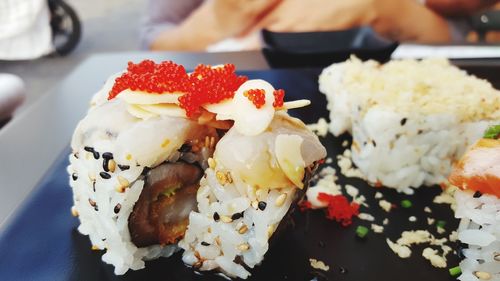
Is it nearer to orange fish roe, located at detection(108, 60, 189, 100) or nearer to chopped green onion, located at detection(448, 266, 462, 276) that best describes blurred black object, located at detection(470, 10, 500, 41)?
chopped green onion, located at detection(448, 266, 462, 276)

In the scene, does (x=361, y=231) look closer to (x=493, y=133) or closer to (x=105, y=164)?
(x=493, y=133)

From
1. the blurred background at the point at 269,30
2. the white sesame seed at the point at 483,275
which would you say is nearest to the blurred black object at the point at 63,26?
the blurred background at the point at 269,30

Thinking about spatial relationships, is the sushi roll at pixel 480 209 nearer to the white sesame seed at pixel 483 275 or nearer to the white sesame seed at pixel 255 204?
the white sesame seed at pixel 483 275

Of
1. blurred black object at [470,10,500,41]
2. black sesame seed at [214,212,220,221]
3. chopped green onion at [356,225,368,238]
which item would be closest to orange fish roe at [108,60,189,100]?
black sesame seed at [214,212,220,221]

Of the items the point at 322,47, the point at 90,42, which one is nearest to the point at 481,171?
the point at 322,47

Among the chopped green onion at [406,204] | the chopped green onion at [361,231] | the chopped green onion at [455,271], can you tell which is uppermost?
the chopped green onion at [455,271]

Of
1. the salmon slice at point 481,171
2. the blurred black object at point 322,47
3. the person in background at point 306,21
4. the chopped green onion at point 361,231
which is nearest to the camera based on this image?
the salmon slice at point 481,171
